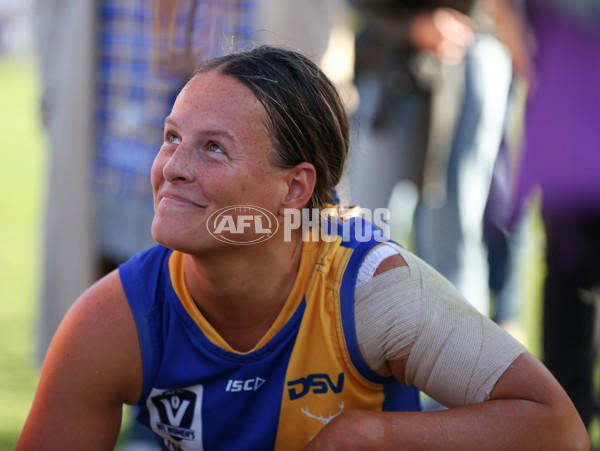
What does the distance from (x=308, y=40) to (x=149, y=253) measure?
146cm

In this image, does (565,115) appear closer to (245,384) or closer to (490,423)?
(490,423)

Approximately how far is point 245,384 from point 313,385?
0.16 m

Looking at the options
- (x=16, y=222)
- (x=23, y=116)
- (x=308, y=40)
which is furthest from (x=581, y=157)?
(x=23, y=116)

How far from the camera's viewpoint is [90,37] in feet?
10.8

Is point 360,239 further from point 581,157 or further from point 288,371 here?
point 581,157

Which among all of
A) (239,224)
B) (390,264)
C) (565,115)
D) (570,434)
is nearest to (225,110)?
(239,224)

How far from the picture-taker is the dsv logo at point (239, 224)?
1.82 meters

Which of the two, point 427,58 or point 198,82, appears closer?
point 198,82

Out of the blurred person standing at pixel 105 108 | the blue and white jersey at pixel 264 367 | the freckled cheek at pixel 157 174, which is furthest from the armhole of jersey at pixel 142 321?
the blurred person standing at pixel 105 108

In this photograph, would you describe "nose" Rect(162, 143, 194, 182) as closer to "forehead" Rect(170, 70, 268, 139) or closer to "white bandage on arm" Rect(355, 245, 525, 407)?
"forehead" Rect(170, 70, 268, 139)

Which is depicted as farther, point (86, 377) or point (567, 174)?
point (567, 174)

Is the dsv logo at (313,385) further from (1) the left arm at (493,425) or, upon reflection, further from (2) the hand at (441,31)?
(2) the hand at (441,31)

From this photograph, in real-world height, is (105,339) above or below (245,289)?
below

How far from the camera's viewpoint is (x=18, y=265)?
19.9ft
